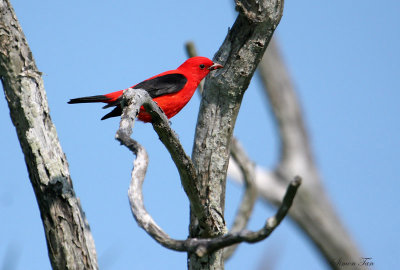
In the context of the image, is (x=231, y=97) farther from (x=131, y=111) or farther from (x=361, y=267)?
(x=361, y=267)

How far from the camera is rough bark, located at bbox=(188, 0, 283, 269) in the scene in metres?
4.78

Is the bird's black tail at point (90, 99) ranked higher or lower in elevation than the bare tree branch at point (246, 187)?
higher

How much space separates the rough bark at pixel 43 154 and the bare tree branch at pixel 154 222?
3.49ft

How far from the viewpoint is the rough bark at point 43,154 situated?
4.35 metres

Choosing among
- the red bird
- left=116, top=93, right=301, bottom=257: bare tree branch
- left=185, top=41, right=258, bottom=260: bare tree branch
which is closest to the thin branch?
left=185, top=41, right=258, bottom=260: bare tree branch

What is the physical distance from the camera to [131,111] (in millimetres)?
3654

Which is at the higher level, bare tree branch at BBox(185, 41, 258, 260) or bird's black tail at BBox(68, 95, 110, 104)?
bird's black tail at BBox(68, 95, 110, 104)

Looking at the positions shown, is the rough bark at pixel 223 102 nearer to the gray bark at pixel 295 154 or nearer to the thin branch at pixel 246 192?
the thin branch at pixel 246 192

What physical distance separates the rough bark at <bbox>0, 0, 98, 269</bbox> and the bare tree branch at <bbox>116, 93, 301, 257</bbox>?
1.06 metres

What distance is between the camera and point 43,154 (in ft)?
14.5

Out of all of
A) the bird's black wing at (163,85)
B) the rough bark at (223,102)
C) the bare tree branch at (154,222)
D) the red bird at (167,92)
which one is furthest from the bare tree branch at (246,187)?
the bare tree branch at (154,222)

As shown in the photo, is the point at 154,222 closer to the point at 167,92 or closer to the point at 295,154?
the point at 167,92

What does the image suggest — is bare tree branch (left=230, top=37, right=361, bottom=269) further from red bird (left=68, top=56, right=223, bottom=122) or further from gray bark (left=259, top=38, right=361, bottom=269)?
red bird (left=68, top=56, right=223, bottom=122)

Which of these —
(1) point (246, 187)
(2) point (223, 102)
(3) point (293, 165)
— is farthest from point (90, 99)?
(3) point (293, 165)
